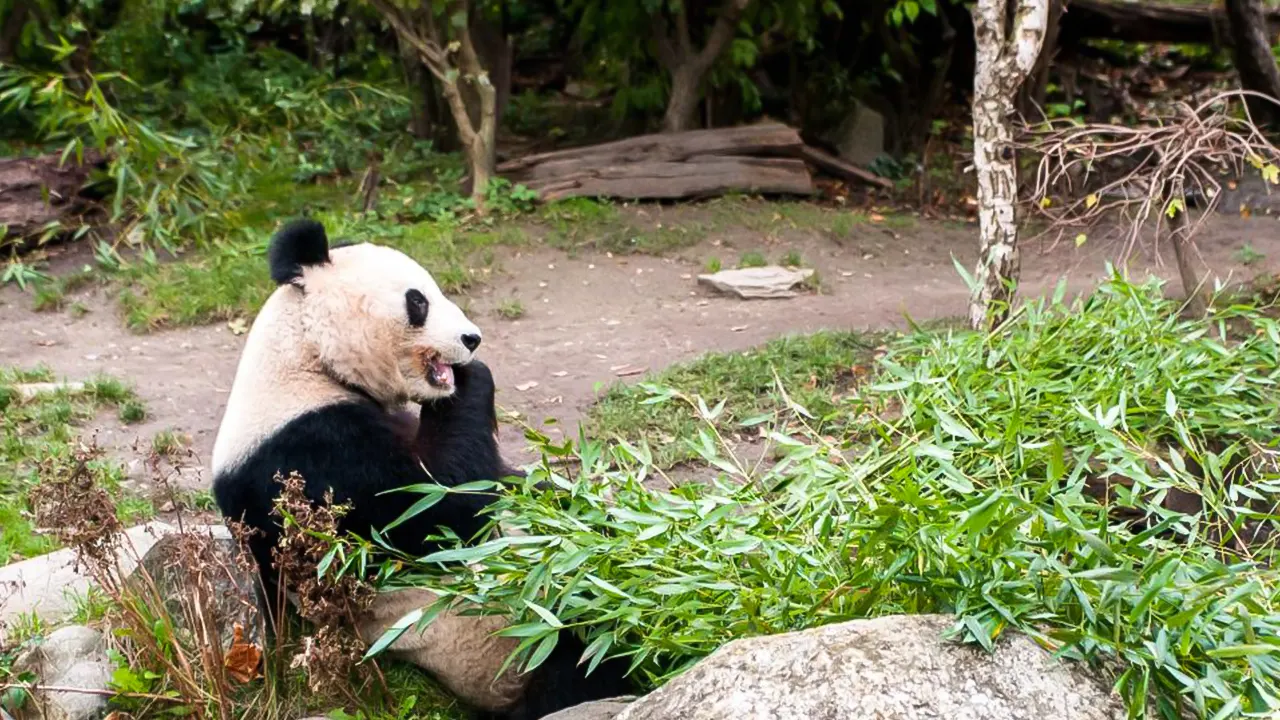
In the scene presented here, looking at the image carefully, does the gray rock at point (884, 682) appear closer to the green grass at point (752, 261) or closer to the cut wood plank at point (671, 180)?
the green grass at point (752, 261)

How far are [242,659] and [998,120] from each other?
152 inches

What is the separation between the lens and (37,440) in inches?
234

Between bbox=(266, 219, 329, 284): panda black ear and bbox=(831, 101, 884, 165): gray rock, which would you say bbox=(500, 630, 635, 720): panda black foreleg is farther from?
bbox=(831, 101, 884, 165): gray rock

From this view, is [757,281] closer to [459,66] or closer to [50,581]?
[459,66]

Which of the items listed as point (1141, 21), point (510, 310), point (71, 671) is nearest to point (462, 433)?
point (71, 671)

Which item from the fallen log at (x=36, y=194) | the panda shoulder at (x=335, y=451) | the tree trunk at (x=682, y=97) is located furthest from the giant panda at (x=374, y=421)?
the tree trunk at (x=682, y=97)

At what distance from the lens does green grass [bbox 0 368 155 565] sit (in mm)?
4957

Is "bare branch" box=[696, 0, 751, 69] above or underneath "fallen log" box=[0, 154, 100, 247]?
above

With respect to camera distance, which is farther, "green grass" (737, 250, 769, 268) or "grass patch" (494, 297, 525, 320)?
"green grass" (737, 250, 769, 268)

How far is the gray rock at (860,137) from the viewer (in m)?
11.5

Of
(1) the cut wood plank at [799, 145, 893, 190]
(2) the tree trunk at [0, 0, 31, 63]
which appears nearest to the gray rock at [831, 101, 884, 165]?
(1) the cut wood plank at [799, 145, 893, 190]

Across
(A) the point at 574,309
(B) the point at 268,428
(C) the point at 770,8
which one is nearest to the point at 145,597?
(B) the point at 268,428

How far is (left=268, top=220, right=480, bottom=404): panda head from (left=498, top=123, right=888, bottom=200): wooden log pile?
5705mm

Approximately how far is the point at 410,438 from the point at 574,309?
423 cm
